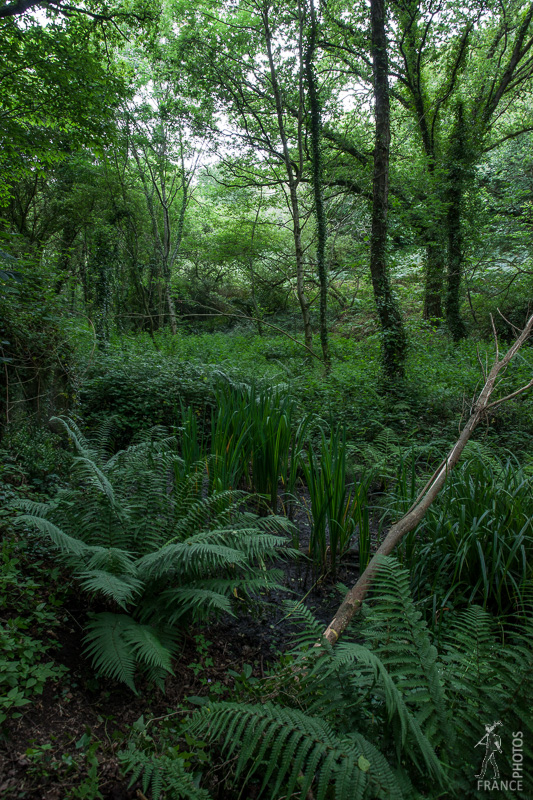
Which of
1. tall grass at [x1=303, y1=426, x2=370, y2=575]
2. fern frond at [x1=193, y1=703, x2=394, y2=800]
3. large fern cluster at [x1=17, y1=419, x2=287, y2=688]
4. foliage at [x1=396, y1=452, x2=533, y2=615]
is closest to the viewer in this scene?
fern frond at [x1=193, y1=703, x2=394, y2=800]

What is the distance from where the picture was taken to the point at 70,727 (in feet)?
4.36

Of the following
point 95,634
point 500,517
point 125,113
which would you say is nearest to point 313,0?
point 125,113

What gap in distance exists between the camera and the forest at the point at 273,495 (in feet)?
3.67

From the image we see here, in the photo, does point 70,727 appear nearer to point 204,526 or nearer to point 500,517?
point 204,526

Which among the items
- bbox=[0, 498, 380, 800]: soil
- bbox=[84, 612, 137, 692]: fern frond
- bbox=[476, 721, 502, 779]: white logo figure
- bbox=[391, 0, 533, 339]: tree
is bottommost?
bbox=[0, 498, 380, 800]: soil

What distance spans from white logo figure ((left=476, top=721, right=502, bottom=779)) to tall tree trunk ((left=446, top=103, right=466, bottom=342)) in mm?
9654

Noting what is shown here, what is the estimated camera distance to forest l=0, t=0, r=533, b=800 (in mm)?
1118

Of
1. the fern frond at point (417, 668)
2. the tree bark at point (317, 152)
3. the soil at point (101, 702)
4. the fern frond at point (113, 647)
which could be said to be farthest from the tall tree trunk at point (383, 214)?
the fern frond at point (113, 647)

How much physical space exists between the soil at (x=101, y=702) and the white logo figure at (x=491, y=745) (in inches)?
28.1

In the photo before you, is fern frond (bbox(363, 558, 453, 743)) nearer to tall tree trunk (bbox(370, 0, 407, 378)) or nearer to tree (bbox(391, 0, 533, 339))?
tall tree trunk (bbox(370, 0, 407, 378))

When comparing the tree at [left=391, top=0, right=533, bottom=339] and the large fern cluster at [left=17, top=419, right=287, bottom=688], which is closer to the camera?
the large fern cluster at [left=17, top=419, right=287, bottom=688]

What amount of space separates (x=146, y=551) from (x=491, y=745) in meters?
1.55

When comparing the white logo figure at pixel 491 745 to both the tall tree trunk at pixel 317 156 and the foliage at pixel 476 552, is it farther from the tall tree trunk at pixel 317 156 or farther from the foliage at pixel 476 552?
the tall tree trunk at pixel 317 156

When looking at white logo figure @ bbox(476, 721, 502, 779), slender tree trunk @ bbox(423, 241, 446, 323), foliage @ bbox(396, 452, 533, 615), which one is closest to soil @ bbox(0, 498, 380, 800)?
foliage @ bbox(396, 452, 533, 615)
